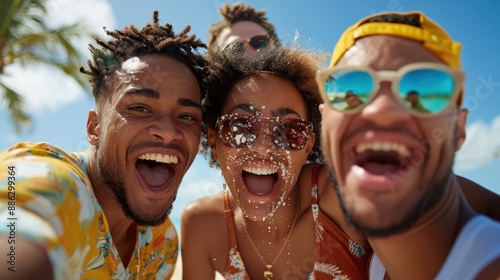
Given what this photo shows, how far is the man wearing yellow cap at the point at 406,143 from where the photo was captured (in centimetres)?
174

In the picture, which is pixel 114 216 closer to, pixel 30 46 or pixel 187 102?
pixel 187 102

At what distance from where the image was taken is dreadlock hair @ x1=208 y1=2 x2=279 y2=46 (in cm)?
706

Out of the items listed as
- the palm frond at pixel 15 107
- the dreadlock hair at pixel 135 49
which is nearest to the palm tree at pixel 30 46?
the palm frond at pixel 15 107

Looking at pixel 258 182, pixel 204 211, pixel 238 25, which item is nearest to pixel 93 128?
pixel 204 211

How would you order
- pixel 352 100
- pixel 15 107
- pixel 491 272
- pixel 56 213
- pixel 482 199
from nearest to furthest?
pixel 491 272, pixel 352 100, pixel 56 213, pixel 482 199, pixel 15 107

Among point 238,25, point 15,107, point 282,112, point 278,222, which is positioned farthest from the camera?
point 15,107

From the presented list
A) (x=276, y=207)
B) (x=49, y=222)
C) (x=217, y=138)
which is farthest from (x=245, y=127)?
(x=49, y=222)

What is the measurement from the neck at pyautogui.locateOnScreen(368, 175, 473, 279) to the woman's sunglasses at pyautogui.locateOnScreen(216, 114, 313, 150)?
51.8 inches

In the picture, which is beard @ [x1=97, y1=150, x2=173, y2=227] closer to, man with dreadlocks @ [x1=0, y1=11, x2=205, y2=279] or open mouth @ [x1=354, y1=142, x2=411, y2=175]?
man with dreadlocks @ [x1=0, y1=11, x2=205, y2=279]

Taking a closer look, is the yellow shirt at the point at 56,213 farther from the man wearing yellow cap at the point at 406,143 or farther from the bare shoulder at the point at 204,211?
the man wearing yellow cap at the point at 406,143

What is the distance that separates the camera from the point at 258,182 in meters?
3.52

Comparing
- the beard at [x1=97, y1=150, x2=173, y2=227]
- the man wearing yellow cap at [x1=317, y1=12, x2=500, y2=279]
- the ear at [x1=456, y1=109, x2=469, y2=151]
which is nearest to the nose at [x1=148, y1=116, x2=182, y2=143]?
the beard at [x1=97, y1=150, x2=173, y2=227]

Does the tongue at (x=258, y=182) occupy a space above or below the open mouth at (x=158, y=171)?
below

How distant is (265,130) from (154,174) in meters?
0.98
